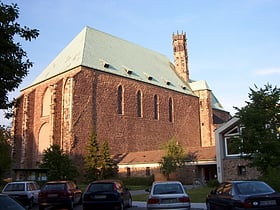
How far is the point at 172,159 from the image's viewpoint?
131ft

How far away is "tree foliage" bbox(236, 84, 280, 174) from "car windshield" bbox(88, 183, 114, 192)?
8886mm

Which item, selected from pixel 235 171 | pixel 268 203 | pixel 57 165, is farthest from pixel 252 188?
pixel 57 165

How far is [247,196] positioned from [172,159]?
28483mm

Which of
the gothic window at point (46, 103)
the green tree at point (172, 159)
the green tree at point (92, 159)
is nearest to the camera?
the green tree at point (172, 159)

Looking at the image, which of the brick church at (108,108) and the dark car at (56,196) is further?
the brick church at (108,108)

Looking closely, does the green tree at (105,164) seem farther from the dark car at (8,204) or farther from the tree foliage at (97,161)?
the dark car at (8,204)

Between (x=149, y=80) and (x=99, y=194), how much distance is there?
42.6 m

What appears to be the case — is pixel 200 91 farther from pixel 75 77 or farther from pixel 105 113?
pixel 75 77

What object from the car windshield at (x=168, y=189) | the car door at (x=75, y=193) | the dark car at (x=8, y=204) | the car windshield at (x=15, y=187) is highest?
the dark car at (x=8, y=204)

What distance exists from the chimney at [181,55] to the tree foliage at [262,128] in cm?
4913

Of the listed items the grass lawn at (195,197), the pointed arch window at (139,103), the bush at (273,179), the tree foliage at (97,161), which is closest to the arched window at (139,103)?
the pointed arch window at (139,103)

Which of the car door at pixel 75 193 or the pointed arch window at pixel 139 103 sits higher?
the pointed arch window at pixel 139 103

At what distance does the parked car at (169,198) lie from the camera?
1320 centimetres

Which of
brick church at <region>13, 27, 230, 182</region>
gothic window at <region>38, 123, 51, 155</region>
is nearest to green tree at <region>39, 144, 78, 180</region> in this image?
brick church at <region>13, 27, 230, 182</region>
